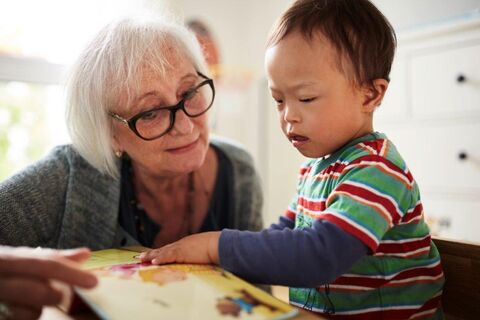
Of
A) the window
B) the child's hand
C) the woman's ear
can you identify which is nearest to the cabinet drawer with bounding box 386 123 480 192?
the woman's ear

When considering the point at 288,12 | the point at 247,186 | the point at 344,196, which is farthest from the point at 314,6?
the point at 247,186

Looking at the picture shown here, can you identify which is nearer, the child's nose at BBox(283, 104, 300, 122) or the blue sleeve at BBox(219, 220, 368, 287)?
the blue sleeve at BBox(219, 220, 368, 287)

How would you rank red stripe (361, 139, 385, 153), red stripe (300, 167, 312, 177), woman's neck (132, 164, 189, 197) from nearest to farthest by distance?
red stripe (361, 139, 385, 153) → red stripe (300, 167, 312, 177) → woman's neck (132, 164, 189, 197)

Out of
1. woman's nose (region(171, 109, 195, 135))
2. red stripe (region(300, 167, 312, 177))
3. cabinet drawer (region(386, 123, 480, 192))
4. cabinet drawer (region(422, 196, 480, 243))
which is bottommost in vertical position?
cabinet drawer (region(422, 196, 480, 243))

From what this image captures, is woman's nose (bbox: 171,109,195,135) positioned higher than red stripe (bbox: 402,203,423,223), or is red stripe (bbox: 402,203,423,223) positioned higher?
woman's nose (bbox: 171,109,195,135)

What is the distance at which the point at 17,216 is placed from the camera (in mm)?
1104

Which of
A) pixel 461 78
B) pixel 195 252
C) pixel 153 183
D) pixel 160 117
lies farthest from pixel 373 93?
pixel 461 78

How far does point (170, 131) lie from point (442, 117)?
1540 mm

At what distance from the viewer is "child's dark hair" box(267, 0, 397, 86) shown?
30.9 inches

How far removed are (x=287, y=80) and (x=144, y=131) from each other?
0.50 metres

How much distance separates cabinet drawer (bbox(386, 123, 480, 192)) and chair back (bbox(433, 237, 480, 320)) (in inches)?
54.2

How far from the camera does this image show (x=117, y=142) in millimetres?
A: 1248

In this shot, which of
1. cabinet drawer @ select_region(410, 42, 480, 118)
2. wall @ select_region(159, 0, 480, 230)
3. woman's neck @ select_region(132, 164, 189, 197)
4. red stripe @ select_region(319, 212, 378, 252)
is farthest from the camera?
wall @ select_region(159, 0, 480, 230)

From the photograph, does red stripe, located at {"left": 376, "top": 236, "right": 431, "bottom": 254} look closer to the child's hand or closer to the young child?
the young child
